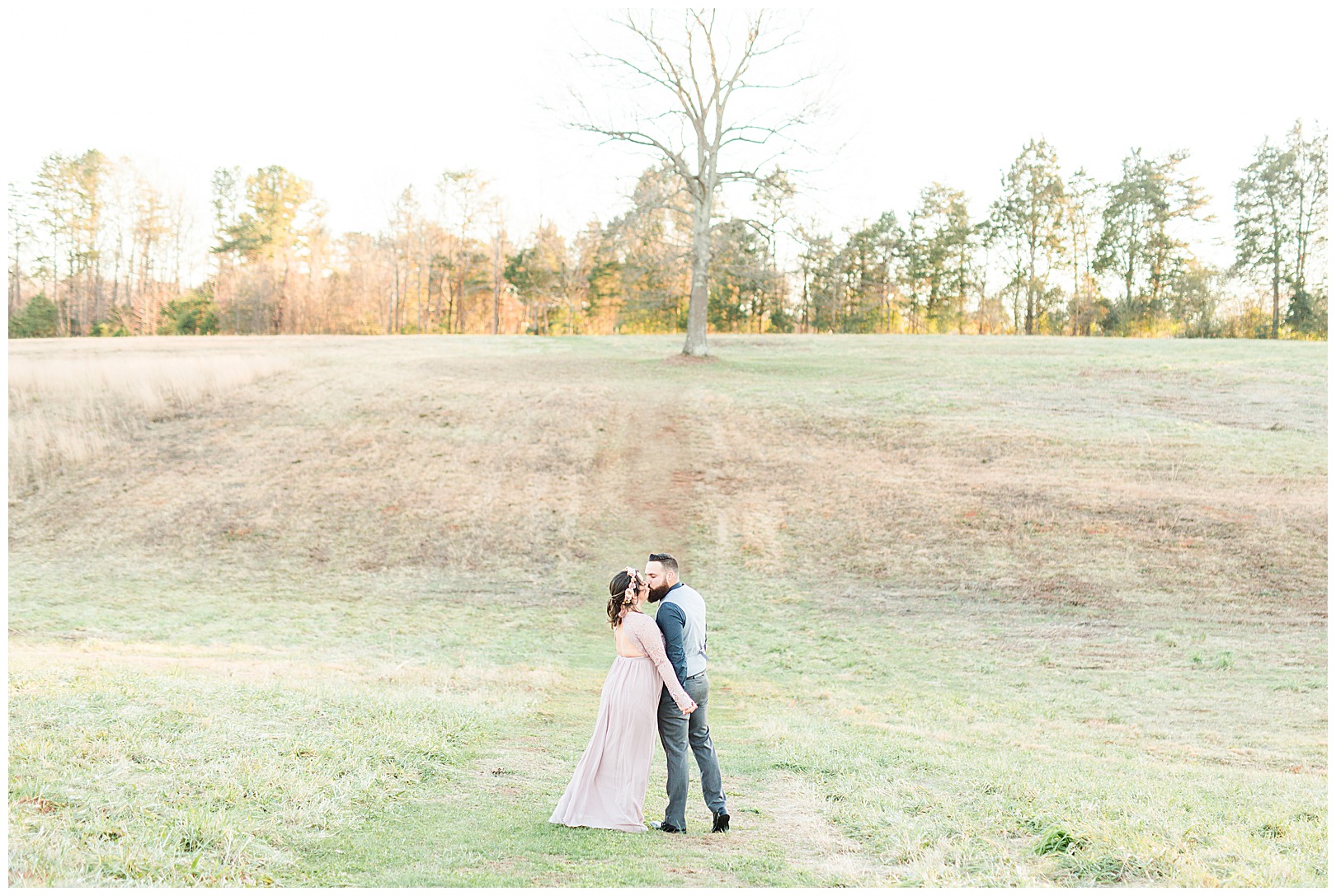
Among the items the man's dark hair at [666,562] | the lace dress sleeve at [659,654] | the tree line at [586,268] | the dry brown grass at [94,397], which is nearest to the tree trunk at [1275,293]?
the tree line at [586,268]

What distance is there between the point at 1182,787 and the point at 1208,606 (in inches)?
367

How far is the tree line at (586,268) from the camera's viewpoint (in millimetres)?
54688

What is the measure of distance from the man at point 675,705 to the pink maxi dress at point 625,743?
0.10m

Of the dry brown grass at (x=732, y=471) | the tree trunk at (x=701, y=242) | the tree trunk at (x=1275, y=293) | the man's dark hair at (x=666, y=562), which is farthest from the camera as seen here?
the tree trunk at (x=1275, y=293)

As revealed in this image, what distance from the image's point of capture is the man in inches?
243

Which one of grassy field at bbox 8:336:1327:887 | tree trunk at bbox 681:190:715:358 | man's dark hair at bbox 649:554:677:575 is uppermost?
tree trunk at bbox 681:190:715:358

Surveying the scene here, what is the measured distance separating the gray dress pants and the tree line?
41793mm

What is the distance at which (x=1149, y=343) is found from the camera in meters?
40.9

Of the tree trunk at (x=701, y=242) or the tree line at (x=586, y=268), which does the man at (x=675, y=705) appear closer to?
the tree trunk at (x=701, y=242)

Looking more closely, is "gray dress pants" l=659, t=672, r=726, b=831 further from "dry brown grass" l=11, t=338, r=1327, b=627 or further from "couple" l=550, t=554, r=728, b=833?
"dry brown grass" l=11, t=338, r=1327, b=627

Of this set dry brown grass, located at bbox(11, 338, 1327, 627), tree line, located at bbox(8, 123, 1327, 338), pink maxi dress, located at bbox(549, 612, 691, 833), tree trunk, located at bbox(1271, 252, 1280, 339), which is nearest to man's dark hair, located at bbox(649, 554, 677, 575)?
pink maxi dress, located at bbox(549, 612, 691, 833)

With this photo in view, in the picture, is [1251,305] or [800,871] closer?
[800,871]

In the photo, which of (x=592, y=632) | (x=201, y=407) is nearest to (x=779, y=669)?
(x=592, y=632)

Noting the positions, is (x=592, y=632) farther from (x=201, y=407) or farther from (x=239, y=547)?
(x=201, y=407)
